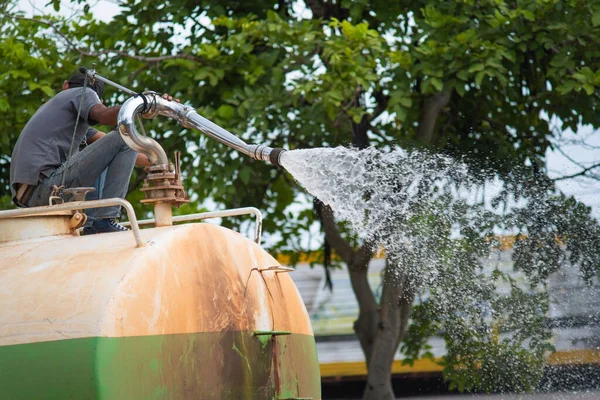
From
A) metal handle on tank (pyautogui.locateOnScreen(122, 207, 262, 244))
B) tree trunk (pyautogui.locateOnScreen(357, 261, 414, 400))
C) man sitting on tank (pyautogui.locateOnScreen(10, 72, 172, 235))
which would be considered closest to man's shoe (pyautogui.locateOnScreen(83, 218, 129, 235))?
man sitting on tank (pyautogui.locateOnScreen(10, 72, 172, 235))

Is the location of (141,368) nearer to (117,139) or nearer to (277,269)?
(277,269)

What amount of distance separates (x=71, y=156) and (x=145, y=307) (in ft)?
4.27

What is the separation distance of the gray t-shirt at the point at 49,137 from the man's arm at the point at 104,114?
0.11 feet

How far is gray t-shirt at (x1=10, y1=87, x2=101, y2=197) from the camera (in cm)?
467

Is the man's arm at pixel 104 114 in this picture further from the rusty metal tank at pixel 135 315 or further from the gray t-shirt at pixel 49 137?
the rusty metal tank at pixel 135 315

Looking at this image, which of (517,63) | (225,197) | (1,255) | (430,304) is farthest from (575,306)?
(1,255)

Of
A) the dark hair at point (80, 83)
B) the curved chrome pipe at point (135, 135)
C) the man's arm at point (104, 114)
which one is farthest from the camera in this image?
the dark hair at point (80, 83)

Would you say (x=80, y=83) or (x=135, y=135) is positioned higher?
(x=80, y=83)

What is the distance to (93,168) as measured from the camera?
4.61 meters

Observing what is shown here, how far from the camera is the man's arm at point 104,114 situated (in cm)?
452

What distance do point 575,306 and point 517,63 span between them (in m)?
2.32

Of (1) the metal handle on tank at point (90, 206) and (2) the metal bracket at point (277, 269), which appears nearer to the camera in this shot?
(1) the metal handle on tank at point (90, 206)

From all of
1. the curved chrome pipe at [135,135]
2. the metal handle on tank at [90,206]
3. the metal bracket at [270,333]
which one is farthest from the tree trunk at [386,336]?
the metal handle on tank at [90,206]

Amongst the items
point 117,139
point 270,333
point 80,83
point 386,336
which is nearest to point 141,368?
point 270,333
